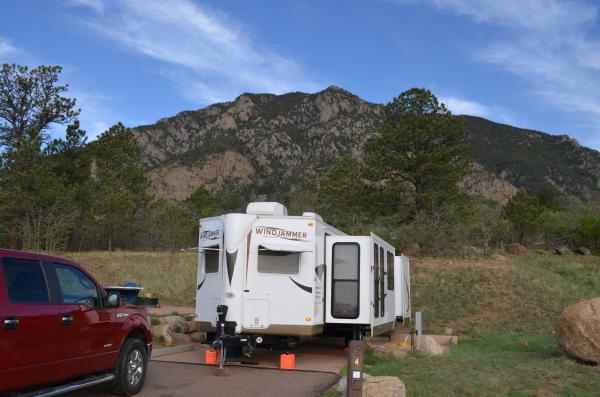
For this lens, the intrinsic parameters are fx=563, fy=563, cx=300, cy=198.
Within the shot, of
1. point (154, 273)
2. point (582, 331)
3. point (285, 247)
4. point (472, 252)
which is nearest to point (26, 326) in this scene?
point (285, 247)

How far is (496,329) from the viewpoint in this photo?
62.1 feet

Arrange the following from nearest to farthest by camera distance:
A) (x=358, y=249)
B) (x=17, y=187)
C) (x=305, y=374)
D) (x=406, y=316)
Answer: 1. (x=305, y=374)
2. (x=358, y=249)
3. (x=406, y=316)
4. (x=17, y=187)

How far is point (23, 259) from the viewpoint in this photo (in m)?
6.09

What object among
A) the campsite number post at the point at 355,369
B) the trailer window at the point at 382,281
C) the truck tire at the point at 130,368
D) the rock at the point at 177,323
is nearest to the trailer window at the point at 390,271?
the trailer window at the point at 382,281

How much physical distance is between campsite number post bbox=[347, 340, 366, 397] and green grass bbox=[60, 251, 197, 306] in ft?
53.2

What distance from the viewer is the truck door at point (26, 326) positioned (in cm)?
549

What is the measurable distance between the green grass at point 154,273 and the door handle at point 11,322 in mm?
16798

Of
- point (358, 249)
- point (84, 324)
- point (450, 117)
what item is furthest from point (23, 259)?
point (450, 117)

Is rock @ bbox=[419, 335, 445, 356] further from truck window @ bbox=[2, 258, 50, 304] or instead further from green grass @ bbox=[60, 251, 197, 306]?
green grass @ bbox=[60, 251, 197, 306]

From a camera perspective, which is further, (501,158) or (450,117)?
(501,158)

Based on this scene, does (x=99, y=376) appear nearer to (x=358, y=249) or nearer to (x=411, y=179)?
(x=358, y=249)

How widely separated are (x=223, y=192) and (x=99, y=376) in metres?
82.6

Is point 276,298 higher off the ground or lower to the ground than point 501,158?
lower

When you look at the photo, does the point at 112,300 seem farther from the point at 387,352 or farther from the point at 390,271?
the point at 390,271
